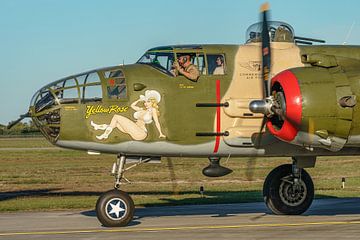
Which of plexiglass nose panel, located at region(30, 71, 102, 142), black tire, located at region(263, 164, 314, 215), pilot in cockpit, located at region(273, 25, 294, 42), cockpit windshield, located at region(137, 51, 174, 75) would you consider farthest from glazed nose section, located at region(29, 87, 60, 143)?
black tire, located at region(263, 164, 314, 215)

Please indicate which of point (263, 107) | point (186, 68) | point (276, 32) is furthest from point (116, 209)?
point (276, 32)

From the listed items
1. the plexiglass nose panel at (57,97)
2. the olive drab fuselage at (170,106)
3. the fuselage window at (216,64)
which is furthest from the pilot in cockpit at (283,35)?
the plexiglass nose panel at (57,97)

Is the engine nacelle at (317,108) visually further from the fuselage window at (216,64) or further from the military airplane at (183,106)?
the fuselage window at (216,64)

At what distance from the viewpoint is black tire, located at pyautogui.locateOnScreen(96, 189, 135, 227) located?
16953 mm

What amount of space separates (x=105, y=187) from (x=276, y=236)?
19.3 meters

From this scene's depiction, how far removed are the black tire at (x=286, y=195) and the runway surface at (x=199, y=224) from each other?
37 cm

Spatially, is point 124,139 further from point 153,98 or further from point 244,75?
point 244,75

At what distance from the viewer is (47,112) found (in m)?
17.0

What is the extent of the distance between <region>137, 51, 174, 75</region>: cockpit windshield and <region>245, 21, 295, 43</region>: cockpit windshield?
240 centimetres

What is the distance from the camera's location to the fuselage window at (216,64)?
17688 millimetres

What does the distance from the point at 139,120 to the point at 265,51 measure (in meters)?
3.59

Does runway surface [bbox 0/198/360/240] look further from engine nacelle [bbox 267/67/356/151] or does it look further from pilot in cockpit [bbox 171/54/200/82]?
pilot in cockpit [bbox 171/54/200/82]

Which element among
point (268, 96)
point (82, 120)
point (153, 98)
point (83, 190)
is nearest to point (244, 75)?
point (268, 96)

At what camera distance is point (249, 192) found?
29219 millimetres
